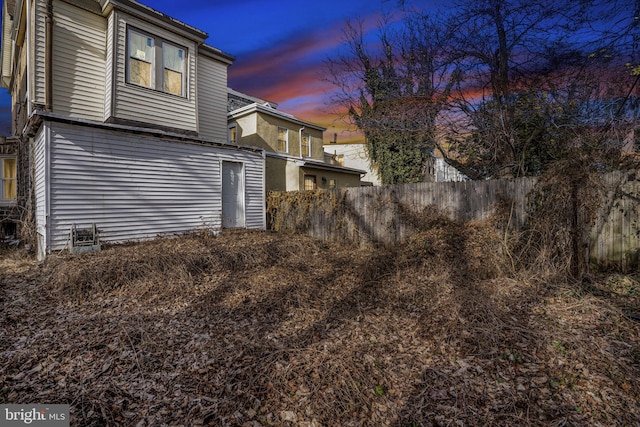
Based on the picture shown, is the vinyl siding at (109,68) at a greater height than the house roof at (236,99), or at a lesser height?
lesser

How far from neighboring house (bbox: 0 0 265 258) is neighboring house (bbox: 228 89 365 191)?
9.65ft

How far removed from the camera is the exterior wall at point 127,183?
6.13 m

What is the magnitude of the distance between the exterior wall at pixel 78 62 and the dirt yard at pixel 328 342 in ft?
16.4

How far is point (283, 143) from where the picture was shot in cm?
1459

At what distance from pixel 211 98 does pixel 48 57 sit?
4.71 meters

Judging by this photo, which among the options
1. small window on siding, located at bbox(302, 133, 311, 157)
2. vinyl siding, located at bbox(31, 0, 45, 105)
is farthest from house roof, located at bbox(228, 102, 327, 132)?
vinyl siding, located at bbox(31, 0, 45, 105)

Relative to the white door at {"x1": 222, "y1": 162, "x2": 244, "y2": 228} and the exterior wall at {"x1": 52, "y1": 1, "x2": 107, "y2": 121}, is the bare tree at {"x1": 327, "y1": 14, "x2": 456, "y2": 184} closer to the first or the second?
the white door at {"x1": 222, "y1": 162, "x2": 244, "y2": 228}

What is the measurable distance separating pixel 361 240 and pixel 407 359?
16.0 feet

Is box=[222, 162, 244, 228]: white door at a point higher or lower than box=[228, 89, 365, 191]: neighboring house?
lower

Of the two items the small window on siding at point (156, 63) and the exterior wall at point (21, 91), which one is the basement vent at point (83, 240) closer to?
the small window on siding at point (156, 63)

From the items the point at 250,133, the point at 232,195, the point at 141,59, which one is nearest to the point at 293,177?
the point at 250,133

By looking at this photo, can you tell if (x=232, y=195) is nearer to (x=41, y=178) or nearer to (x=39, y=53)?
(x=41, y=178)

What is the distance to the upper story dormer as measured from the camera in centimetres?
759

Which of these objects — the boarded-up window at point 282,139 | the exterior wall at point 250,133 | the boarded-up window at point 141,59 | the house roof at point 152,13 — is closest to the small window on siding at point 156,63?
the boarded-up window at point 141,59
